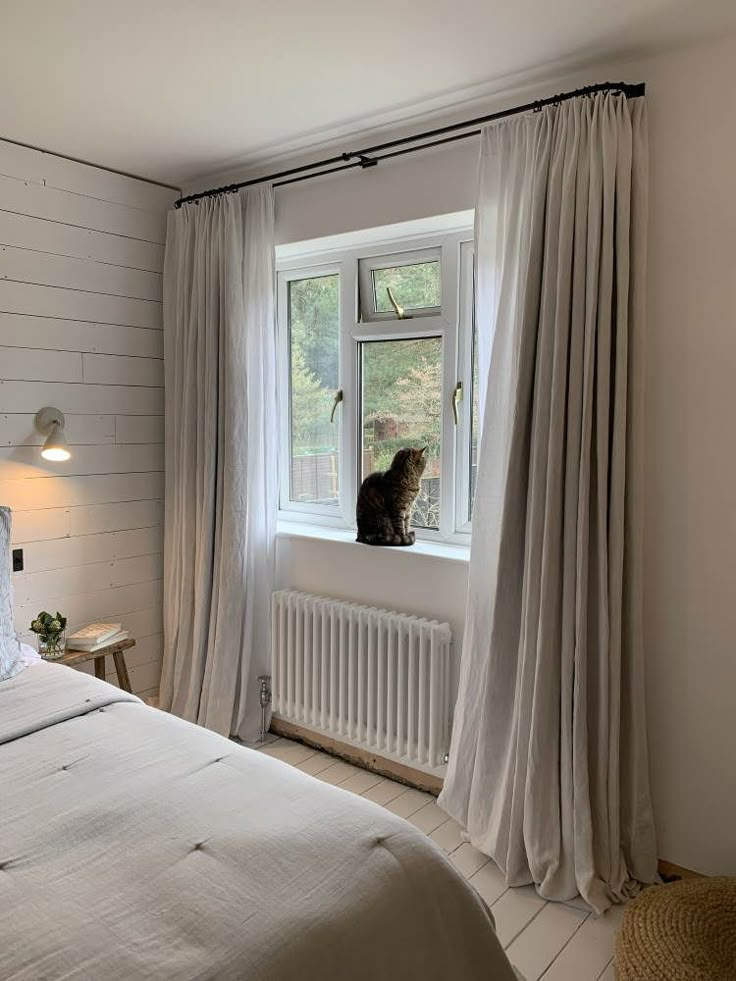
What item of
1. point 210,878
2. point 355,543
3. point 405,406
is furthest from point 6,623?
point 405,406

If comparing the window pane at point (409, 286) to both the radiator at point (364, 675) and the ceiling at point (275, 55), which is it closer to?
the ceiling at point (275, 55)

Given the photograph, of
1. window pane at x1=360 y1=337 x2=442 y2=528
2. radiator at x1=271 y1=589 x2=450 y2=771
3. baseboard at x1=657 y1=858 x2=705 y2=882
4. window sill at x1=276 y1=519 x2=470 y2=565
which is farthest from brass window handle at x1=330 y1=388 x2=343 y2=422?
baseboard at x1=657 y1=858 x2=705 y2=882

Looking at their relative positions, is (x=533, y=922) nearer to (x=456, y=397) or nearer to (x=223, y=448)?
(x=456, y=397)

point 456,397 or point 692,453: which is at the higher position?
point 456,397

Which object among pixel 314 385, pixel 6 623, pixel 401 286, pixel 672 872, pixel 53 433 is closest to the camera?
pixel 672 872

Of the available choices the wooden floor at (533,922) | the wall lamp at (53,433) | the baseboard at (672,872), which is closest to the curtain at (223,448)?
the wall lamp at (53,433)

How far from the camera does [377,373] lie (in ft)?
10.7

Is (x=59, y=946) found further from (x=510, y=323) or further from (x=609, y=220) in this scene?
(x=609, y=220)

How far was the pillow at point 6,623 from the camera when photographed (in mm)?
2346

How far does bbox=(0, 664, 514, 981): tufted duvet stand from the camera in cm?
121

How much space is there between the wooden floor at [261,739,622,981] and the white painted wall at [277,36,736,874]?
37 centimetres

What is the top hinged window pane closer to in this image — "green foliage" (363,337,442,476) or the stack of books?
"green foliage" (363,337,442,476)

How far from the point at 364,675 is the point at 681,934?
144cm

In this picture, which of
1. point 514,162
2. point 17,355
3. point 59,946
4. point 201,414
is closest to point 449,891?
point 59,946
